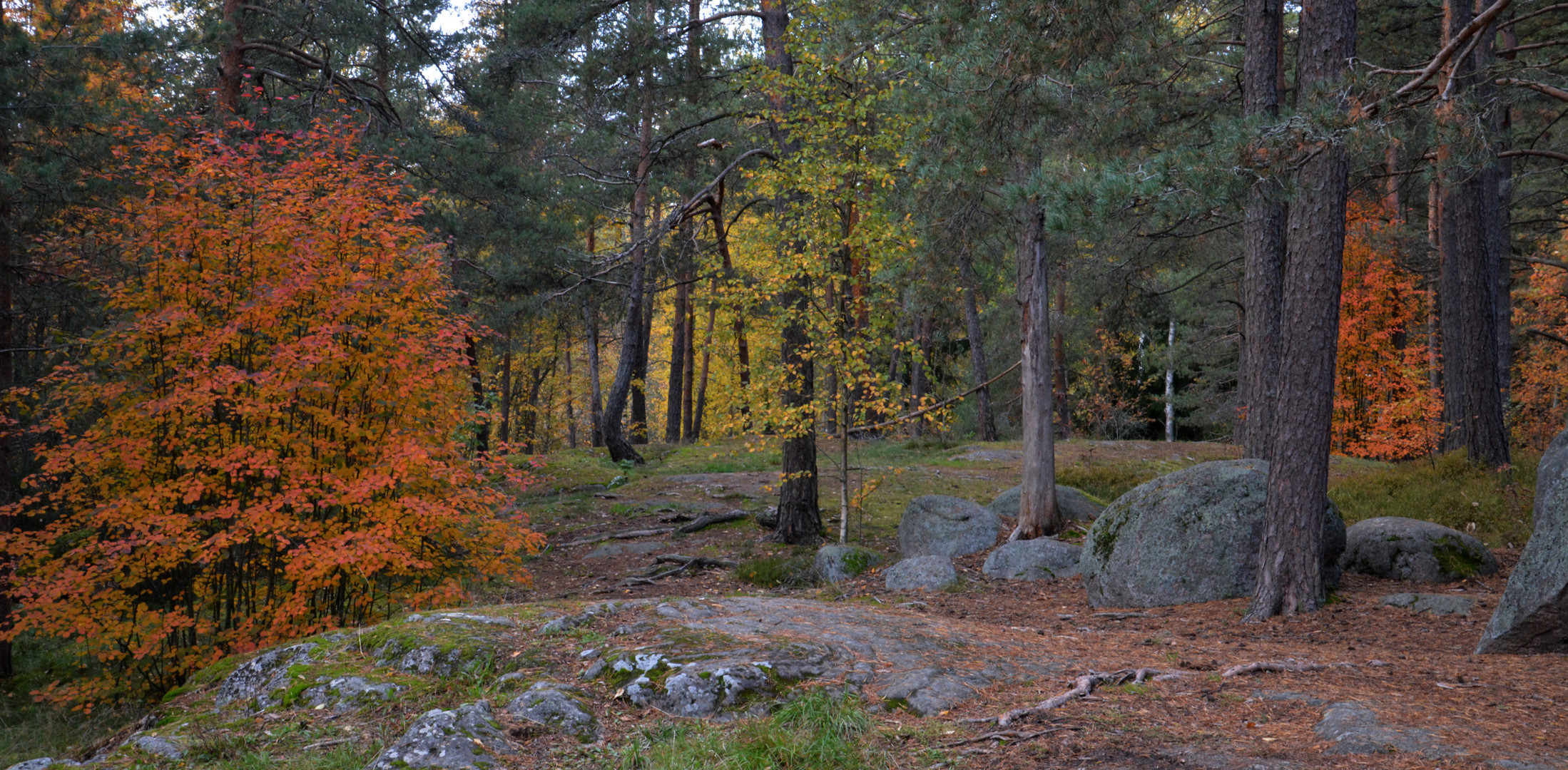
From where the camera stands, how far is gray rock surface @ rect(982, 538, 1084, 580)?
8727mm

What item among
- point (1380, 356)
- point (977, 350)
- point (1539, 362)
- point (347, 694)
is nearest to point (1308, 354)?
point (347, 694)

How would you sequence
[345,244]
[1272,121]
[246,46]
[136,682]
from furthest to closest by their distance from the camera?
[246,46] < [136,682] < [345,244] < [1272,121]

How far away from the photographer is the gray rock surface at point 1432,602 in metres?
6.10

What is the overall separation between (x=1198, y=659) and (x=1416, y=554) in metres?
4.07

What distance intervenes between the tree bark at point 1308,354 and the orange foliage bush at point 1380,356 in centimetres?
1363

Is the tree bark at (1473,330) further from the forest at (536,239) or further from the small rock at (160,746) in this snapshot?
the small rock at (160,746)

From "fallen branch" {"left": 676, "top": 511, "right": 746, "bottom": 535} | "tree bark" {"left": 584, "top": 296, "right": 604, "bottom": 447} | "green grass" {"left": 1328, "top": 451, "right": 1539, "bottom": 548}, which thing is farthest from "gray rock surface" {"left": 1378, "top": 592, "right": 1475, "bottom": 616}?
"tree bark" {"left": 584, "top": 296, "right": 604, "bottom": 447}

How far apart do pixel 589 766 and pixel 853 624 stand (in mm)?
2337

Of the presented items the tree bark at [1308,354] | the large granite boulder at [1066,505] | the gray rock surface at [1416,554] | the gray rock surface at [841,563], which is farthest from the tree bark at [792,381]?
the gray rock surface at [1416,554]

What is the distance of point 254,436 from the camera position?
681 cm

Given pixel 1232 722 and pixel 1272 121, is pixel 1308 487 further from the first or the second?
pixel 1232 722

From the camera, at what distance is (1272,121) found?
5.32 meters

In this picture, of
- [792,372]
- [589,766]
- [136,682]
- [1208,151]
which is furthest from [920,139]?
[136,682]

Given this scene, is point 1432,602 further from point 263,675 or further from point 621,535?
point 621,535
